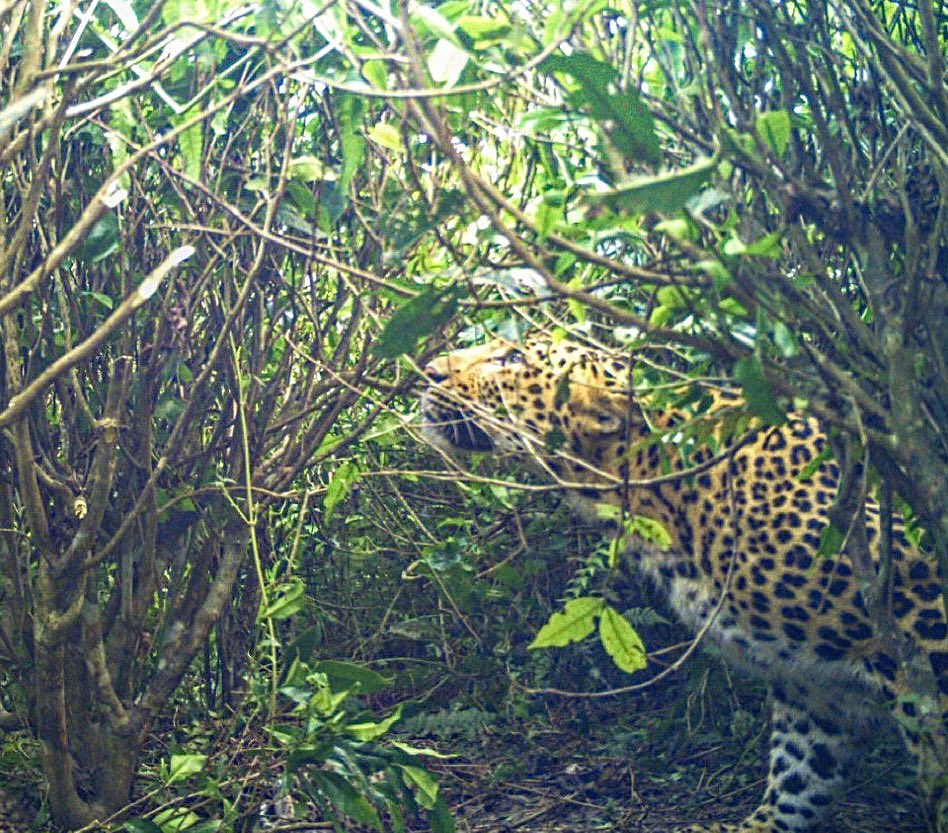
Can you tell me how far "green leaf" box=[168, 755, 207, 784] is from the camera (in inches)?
107

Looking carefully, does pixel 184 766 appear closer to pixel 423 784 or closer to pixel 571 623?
pixel 423 784

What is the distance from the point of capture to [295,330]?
3.46m

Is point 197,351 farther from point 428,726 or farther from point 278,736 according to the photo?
point 428,726

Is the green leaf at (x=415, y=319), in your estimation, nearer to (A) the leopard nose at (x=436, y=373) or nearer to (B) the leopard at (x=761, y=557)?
(B) the leopard at (x=761, y=557)

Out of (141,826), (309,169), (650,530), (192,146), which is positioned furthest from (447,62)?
(141,826)

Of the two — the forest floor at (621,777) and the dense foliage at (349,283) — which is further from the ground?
the dense foliage at (349,283)

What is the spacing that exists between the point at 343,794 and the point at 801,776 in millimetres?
1604

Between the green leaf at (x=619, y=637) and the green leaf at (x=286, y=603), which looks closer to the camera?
the green leaf at (x=619, y=637)

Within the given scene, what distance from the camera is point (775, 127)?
1.73 meters

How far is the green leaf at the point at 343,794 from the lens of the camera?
2.67 meters

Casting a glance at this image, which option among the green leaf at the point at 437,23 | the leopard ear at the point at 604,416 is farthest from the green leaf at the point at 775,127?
the leopard ear at the point at 604,416

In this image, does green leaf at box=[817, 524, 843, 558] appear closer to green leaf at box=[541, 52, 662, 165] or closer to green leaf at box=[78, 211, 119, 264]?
green leaf at box=[541, 52, 662, 165]

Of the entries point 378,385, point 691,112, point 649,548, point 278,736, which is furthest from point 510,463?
point 691,112

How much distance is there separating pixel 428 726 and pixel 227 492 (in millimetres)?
953
